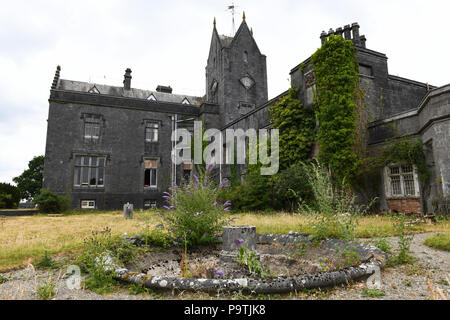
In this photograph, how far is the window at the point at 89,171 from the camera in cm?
2098

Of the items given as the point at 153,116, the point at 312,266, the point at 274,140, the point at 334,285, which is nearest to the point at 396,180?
the point at 274,140

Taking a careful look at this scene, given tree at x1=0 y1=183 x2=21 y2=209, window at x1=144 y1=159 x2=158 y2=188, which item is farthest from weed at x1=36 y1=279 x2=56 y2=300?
tree at x1=0 y1=183 x2=21 y2=209

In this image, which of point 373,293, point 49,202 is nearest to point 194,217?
point 373,293

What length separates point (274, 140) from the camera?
50.2 ft

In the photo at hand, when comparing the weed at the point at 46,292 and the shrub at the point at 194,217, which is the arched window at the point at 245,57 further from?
the weed at the point at 46,292

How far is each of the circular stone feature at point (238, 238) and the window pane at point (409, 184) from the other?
930 centimetres

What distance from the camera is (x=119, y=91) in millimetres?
26406

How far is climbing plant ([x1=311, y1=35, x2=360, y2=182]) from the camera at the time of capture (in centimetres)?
1202

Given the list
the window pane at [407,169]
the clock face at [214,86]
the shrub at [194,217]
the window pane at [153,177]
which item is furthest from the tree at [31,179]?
the window pane at [407,169]

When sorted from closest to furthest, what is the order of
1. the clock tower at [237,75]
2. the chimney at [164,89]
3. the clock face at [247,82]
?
the clock tower at [237,75] < the clock face at [247,82] < the chimney at [164,89]

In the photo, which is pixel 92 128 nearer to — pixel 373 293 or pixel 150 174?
pixel 150 174

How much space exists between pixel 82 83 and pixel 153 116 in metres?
8.22

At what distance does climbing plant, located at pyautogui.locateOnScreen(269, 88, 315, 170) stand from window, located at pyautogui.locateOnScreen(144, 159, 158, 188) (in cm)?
1193
